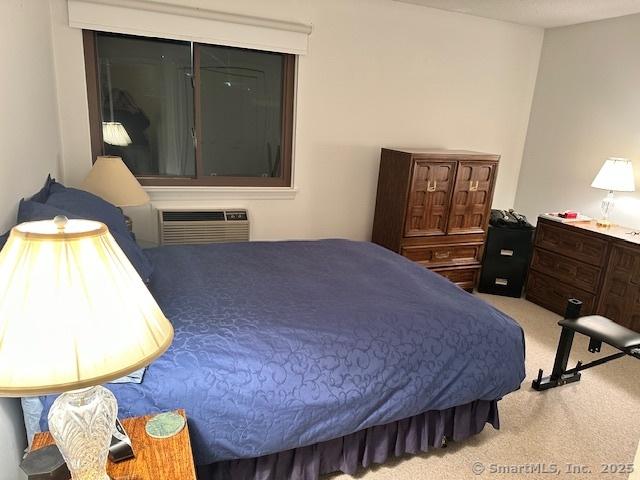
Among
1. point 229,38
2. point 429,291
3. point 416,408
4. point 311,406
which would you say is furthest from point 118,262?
point 229,38

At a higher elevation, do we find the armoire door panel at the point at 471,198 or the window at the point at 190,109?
the window at the point at 190,109

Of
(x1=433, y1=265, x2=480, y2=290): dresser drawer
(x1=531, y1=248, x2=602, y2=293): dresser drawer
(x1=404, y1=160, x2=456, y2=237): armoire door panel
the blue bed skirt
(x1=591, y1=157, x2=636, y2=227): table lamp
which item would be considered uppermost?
(x1=591, y1=157, x2=636, y2=227): table lamp

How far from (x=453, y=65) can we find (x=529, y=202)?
1.57 m

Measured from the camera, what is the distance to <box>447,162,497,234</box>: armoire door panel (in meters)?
3.54

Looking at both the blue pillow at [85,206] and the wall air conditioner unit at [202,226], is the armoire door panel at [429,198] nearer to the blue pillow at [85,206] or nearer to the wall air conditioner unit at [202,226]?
the wall air conditioner unit at [202,226]

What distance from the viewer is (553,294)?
361 cm

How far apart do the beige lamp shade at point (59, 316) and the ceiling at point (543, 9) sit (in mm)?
3440

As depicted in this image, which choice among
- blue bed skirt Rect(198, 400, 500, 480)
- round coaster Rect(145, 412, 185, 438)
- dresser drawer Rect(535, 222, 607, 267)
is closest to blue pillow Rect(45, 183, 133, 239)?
round coaster Rect(145, 412, 185, 438)

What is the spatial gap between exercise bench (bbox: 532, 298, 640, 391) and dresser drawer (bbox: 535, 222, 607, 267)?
967mm

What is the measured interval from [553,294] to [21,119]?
3828mm

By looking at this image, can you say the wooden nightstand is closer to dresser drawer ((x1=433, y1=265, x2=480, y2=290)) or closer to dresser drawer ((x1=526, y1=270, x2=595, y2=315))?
dresser drawer ((x1=433, y1=265, x2=480, y2=290))

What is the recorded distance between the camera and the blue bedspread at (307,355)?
1.47 meters

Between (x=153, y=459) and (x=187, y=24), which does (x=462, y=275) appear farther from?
Result: (x=153, y=459)

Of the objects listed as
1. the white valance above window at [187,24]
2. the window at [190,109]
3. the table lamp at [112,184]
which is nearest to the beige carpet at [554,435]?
the table lamp at [112,184]
